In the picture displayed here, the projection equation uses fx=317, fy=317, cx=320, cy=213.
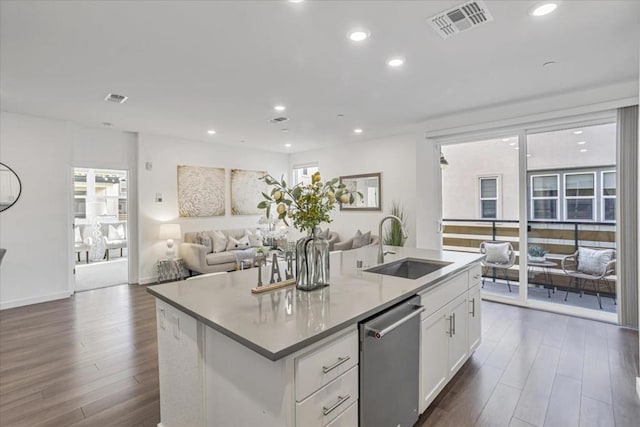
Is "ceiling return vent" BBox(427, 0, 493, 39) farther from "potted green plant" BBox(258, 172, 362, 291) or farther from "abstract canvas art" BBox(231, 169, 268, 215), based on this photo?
"abstract canvas art" BBox(231, 169, 268, 215)

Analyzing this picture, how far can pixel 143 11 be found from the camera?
209 cm

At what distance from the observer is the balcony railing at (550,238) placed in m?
3.77

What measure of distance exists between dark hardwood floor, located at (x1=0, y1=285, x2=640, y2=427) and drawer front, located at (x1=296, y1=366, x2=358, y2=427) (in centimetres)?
97

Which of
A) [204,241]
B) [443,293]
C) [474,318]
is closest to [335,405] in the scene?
[443,293]

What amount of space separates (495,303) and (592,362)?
5.46 feet

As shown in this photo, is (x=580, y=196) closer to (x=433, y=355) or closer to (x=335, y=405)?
(x=433, y=355)

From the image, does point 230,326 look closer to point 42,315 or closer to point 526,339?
point 526,339

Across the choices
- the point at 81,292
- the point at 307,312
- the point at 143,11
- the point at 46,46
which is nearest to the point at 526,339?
the point at 307,312

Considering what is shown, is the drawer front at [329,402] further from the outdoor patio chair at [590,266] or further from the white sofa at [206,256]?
the white sofa at [206,256]

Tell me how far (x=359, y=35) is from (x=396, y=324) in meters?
2.08

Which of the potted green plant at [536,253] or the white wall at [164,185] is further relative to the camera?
the white wall at [164,185]

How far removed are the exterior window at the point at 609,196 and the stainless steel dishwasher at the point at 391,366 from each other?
11.1 ft

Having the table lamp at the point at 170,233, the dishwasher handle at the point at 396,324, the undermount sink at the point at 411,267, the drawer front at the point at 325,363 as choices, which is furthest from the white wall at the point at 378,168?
the drawer front at the point at 325,363

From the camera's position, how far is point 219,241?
20.3 ft
